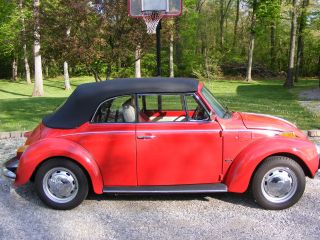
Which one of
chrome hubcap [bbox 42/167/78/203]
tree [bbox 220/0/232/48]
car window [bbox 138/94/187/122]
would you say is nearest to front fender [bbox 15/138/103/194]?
chrome hubcap [bbox 42/167/78/203]

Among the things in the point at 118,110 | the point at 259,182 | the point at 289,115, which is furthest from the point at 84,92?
the point at 289,115

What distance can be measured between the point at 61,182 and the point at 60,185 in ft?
0.13

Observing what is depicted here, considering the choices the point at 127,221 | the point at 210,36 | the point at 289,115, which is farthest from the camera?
the point at 210,36

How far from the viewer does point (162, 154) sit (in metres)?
4.68

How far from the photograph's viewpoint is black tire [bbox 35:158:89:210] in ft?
15.5

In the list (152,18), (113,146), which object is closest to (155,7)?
(152,18)

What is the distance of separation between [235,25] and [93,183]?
4599 centimetres

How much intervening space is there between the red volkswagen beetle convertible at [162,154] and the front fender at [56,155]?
0.01 metres

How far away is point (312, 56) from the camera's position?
140 ft

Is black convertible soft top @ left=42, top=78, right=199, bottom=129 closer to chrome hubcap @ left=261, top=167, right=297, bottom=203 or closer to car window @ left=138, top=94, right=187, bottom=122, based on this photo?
car window @ left=138, top=94, right=187, bottom=122

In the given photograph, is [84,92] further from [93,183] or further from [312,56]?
[312,56]

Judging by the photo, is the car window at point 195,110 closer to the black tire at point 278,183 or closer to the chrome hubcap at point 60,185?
the black tire at point 278,183

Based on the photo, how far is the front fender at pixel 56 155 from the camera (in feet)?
15.3

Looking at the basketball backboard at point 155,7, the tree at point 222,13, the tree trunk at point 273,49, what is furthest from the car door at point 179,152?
the tree at point 222,13
